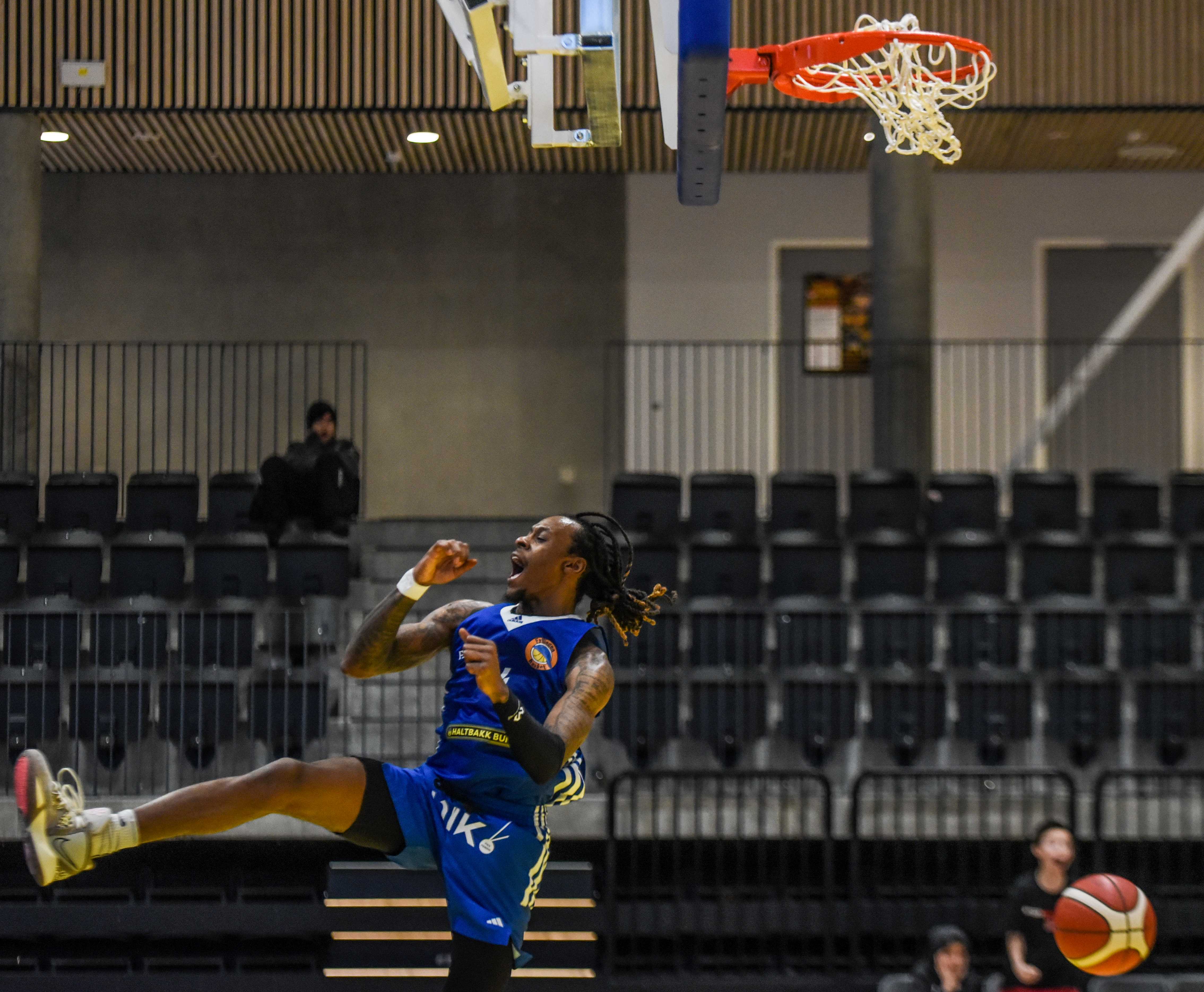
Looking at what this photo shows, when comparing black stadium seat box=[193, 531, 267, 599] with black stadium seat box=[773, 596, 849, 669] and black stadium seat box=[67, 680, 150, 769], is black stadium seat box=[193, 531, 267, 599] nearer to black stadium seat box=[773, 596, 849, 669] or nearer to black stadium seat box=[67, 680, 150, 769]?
black stadium seat box=[67, 680, 150, 769]

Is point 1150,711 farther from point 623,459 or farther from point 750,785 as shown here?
point 623,459

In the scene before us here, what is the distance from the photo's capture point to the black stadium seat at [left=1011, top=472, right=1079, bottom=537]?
11.9m

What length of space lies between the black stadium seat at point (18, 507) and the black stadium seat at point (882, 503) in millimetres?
6409

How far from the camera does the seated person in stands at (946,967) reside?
768 cm

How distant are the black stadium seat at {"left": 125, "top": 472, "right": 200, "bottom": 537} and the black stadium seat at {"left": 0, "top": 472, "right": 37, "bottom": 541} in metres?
0.71

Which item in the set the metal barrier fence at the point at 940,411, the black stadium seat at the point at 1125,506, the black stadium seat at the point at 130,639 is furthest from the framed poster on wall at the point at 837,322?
the black stadium seat at the point at 130,639

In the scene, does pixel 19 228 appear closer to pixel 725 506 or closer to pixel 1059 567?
pixel 725 506

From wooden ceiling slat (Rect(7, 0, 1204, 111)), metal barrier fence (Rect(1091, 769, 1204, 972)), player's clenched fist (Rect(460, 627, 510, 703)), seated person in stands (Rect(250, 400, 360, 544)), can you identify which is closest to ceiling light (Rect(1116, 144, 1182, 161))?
wooden ceiling slat (Rect(7, 0, 1204, 111))

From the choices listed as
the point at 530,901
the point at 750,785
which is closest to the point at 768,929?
the point at 750,785

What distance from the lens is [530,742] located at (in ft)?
13.9

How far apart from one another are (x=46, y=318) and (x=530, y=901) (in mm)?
12499

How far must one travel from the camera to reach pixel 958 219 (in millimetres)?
15695

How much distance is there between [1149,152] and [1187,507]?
434 cm

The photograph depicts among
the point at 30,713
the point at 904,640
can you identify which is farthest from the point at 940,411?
the point at 30,713
